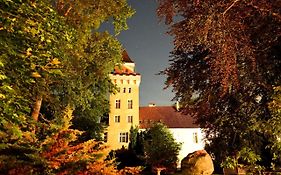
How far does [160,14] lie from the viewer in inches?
297

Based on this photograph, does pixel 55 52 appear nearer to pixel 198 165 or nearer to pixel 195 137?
pixel 198 165

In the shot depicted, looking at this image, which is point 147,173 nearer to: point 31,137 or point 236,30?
point 31,137

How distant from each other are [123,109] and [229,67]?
139ft

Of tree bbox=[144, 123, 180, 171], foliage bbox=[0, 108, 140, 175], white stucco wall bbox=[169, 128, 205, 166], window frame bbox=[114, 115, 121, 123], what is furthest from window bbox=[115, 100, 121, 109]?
foliage bbox=[0, 108, 140, 175]

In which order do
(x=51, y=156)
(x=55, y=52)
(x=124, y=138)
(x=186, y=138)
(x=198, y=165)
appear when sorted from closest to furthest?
(x=55, y=52) < (x=51, y=156) < (x=198, y=165) < (x=124, y=138) < (x=186, y=138)

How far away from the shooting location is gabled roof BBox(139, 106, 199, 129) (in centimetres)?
5042

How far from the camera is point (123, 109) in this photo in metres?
48.5

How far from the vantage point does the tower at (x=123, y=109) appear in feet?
155

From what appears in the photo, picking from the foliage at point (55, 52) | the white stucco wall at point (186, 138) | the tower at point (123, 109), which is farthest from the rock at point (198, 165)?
the white stucco wall at point (186, 138)

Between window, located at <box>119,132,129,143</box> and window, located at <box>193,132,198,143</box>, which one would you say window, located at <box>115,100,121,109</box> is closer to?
window, located at <box>119,132,129,143</box>

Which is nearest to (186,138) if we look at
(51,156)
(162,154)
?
(162,154)

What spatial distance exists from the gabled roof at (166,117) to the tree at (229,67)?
39426 mm

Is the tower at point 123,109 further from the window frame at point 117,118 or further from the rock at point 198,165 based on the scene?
the rock at point 198,165

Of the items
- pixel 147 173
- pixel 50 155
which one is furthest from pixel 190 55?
pixel 147 173
